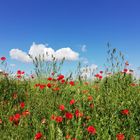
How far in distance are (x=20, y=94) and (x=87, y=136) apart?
Result: 2.54 meters

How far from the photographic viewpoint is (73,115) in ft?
14.8

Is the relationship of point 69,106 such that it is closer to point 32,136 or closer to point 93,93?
point 32,136

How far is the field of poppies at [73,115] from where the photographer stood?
4.08 meters

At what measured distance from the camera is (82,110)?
15.6 ft

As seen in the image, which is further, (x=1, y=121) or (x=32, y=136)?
(x=1, y=121)

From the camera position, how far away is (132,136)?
416 cm

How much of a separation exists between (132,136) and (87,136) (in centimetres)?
55

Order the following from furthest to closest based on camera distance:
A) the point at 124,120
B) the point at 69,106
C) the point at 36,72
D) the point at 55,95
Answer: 1. the point at 36,72
2. the point at 55,95
3. the point at 69,106
4. the point at 124,120

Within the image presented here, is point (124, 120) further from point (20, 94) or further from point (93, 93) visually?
point (20, 94)

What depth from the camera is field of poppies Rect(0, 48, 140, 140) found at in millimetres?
4082

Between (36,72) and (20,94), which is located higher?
(36,72)

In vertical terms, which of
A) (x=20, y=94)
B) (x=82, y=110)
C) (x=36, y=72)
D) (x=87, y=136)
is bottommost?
(x=87, y=136)

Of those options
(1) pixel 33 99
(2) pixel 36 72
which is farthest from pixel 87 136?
(2) pixel 36 72

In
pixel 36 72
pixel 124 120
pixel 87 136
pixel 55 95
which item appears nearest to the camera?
pixel 87 136
